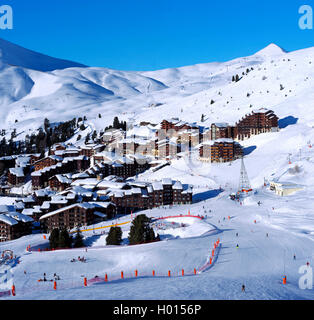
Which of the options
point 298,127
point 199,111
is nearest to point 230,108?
point 199,111

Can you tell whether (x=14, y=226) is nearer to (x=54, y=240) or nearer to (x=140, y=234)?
(x=54, y=240)

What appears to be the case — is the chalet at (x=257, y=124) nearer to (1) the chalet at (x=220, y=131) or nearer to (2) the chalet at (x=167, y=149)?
(1) the chalet at (x=220, y=131)

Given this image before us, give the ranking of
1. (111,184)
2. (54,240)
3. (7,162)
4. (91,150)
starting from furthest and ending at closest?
(7,162) → (91,150) → (111,184) → (54,240)

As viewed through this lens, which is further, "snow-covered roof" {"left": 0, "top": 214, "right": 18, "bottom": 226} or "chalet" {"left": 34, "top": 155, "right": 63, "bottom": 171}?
"chalet" {"left": 34, "top": 155, "right": 63, "bottom": 171}

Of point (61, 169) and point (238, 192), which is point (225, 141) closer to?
point (238, 192)

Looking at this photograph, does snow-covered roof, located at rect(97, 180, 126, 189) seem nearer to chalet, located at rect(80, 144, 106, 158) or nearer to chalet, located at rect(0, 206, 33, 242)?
chalet, located at rect(0, 206, 33, 242)

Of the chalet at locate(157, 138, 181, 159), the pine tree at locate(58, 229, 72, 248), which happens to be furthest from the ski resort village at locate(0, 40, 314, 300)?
the chalet at locate(157, 138, 181, 159)

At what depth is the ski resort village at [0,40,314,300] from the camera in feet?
70.1

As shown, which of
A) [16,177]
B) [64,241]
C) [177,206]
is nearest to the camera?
[64,241]

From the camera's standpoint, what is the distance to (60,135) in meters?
112

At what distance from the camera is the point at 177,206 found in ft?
161

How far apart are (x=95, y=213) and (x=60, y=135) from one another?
6998cm

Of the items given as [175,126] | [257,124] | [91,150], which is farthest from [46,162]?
[257,124]

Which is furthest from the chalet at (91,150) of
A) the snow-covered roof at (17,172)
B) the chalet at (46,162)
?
the snow-covered roof at (17,172)
